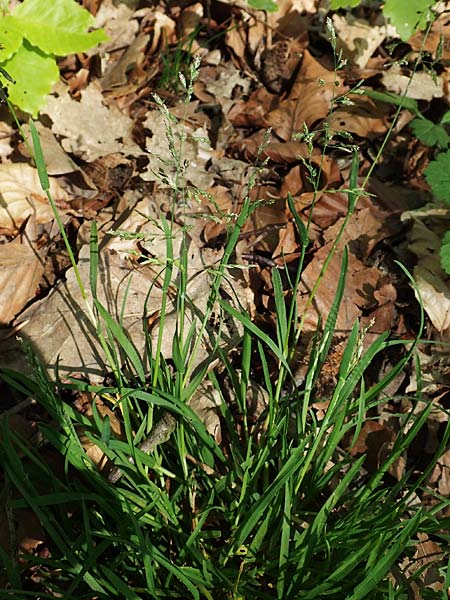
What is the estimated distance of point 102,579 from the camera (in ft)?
4.85

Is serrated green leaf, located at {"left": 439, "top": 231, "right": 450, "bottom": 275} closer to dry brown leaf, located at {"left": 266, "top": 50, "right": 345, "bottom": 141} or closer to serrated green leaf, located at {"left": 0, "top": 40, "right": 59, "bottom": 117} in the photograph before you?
dry brown leaf, located at {"left": 266, "top": 50, "right": 345, "bottom": 141}

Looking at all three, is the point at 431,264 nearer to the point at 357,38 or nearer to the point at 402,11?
the point at 402,11

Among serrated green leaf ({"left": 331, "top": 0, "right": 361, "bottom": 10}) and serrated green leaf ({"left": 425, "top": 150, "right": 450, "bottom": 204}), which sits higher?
serrated green leaf ({"left": 331, "top": 0, "right": 361, "bottom": 10})

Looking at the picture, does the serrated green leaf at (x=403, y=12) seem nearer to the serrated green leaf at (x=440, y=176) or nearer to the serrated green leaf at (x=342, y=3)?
the serrated green leaf at (x=342, y=3)

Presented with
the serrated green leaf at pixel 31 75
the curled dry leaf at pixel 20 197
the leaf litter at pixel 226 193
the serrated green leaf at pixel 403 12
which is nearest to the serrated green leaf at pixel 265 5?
the leaf litter at pixel 226 193

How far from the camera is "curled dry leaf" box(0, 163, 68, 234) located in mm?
2369

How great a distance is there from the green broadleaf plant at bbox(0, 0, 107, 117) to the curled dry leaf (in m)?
0.26

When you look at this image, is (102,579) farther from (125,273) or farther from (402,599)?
(125,273)

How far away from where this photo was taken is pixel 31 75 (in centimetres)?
229

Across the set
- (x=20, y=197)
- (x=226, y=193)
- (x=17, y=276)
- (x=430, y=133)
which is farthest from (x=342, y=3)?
(x=17, y=276)

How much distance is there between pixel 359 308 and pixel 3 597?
1454 mm

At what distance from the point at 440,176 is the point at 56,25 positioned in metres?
1.48

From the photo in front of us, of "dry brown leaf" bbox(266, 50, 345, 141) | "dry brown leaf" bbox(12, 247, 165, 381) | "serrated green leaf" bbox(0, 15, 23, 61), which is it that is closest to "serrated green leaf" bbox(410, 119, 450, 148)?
"dry brown leaf" bbox(266, 50, 345, 141)

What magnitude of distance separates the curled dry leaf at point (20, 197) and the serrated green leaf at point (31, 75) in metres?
0.26
